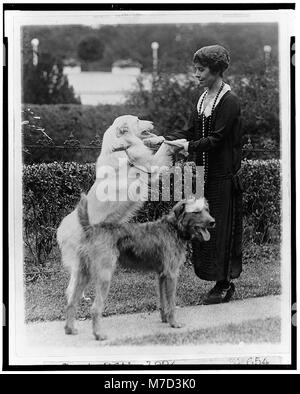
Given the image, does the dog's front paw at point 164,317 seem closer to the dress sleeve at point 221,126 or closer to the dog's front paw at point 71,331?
the dog's front paw at point 71,331

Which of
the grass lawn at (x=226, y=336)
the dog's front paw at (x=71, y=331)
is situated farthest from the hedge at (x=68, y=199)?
the grass lawn at (x=226, y=336)

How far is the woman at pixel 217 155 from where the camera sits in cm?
632

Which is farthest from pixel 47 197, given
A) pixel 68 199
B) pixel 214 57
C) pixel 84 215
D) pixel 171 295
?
pixel 214 57

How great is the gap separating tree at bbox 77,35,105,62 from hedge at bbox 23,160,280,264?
114 cm

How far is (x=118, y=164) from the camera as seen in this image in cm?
631

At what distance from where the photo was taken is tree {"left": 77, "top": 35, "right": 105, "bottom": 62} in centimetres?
676

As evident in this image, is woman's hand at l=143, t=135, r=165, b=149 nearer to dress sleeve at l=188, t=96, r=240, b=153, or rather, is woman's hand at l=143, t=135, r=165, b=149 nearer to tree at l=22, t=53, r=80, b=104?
dress sleeve at l=188, t=96, r=240, b=153

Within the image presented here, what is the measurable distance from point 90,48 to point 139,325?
258 cm

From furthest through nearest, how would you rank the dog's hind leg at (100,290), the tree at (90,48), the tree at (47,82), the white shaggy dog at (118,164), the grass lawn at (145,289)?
the tree at (47,82)
the tree at (90,48)
the grass lawn at (145,289)
the white shaggy dog at (118,164)
the dog's hind leg at (100,290)

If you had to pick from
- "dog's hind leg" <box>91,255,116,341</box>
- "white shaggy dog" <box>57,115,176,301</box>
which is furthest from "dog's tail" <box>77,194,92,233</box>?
"dog's hind leg" <box>91,255,116,341</box>

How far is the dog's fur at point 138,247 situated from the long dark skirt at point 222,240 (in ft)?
0.43

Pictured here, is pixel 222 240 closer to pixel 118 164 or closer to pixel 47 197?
pixel 118 164

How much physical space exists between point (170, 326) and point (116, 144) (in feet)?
5.31

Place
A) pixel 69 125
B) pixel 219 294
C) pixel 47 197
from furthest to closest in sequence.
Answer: pixel 69 125 → pixel 47 197 → pixel 219 294
